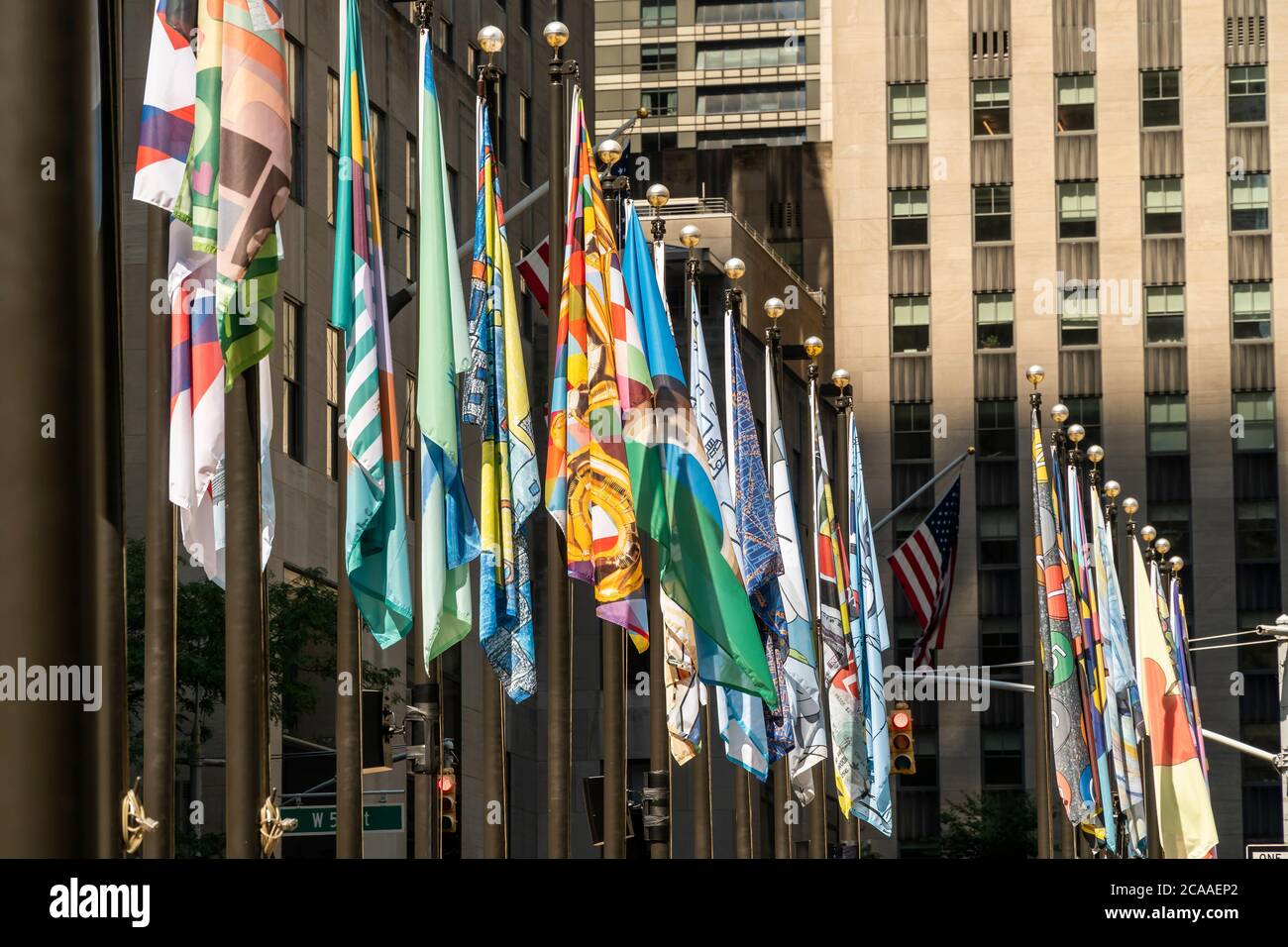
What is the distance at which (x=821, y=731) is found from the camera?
3056cm

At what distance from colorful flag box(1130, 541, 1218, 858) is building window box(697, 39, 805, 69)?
316 feet

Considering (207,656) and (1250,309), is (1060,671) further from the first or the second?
(1250,309)

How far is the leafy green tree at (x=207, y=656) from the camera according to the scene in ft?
93.6

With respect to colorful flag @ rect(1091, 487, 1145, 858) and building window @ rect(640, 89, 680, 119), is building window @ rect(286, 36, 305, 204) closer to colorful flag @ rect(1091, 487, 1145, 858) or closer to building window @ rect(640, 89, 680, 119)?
colorful flag @ rect(1091, 487, 1145, 858)

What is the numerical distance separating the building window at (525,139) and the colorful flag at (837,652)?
26.3 metres

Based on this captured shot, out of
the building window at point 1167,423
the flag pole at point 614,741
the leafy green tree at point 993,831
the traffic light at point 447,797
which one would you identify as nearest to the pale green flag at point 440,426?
the traffic light at point 447,797

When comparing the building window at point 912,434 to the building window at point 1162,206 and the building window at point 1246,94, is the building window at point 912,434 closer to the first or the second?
the building window at point 1162,206

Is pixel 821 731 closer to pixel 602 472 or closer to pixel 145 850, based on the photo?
pixel 602 472

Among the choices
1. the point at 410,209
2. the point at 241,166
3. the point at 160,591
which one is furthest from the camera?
the point at 410,209

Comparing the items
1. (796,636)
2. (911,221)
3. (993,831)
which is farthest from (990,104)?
(796,636)

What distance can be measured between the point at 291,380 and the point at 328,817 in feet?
62.1

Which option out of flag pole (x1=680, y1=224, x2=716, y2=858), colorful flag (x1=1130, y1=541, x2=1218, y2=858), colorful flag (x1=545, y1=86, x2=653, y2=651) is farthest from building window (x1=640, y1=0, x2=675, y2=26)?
colorful flag (x1=545, y1=86, x2=653, y2=651)

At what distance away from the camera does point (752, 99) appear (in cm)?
13950
